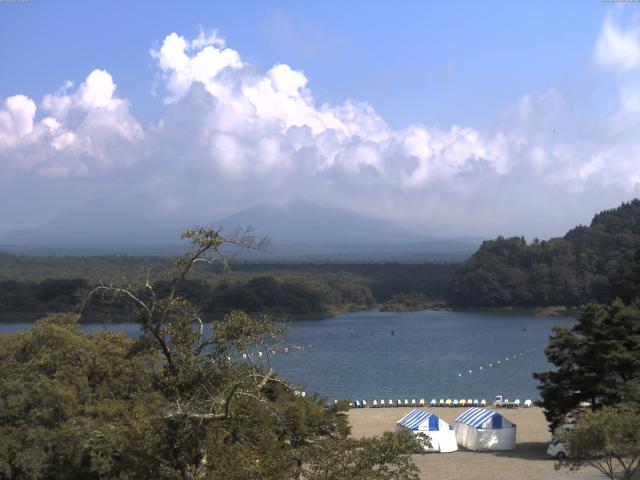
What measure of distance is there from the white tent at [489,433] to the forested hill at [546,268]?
164 feet

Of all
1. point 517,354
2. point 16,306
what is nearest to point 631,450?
point 517,354

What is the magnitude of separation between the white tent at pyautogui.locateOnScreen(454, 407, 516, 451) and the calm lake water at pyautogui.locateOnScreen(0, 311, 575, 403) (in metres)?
4.00

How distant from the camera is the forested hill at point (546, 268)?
67.8m

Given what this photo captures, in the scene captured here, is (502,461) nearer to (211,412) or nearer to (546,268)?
(211,412)

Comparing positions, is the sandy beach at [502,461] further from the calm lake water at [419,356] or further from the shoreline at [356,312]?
the shoreline at [356,312]

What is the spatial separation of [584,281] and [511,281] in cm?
588

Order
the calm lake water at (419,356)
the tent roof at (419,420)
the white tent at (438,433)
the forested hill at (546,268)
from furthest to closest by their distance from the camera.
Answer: the forested hill at (546,268) < the calm lake water at (419,356) < the tent roof at (419,420) < the white tent at (438,433)

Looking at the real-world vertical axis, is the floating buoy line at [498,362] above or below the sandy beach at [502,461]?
below

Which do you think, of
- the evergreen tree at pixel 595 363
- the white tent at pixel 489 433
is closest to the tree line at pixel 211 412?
the evergreen tree at pixel 595 363

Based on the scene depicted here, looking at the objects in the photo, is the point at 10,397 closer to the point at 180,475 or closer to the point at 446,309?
the point at 180,475

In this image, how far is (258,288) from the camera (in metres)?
63.6

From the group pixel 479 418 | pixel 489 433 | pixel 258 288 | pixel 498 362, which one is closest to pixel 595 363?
pixel 489 433

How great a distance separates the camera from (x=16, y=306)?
5922cm

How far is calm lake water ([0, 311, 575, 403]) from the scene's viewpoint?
29328 millimetres
